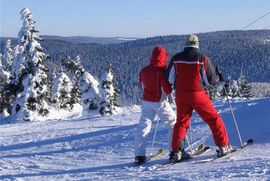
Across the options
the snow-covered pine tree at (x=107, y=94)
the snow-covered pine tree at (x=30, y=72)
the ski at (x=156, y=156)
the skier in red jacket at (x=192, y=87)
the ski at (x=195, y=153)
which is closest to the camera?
the skier in red jacket at (x=192, y=87)

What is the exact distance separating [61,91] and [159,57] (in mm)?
44810

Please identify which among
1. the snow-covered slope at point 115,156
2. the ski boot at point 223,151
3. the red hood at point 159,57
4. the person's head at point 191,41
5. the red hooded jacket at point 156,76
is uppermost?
the person's head at point 191,41

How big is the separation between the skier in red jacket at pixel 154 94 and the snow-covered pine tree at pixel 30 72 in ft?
97.0

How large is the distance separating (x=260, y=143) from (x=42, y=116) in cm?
3063

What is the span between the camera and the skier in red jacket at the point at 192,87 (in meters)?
8.51

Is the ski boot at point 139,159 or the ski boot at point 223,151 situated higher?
the ski boot at point 223,151

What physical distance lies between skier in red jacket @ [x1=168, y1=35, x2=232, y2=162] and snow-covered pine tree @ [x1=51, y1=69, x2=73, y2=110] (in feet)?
141

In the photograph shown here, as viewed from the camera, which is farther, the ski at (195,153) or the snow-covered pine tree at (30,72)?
the snow-covered pine tree at (30,72)

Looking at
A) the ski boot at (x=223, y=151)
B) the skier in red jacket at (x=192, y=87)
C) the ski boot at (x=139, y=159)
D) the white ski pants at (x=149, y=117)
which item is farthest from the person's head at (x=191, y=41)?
the ski boot at (x=139, y=159)

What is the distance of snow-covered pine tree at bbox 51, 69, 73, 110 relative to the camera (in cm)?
5188

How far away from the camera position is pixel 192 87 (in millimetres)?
8555

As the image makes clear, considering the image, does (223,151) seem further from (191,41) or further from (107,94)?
(107,94)

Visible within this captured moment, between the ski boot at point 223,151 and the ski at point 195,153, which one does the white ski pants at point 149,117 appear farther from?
the ski boot at point 223,151

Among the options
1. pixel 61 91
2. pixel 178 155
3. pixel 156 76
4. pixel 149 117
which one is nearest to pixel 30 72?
pixel 61 91
